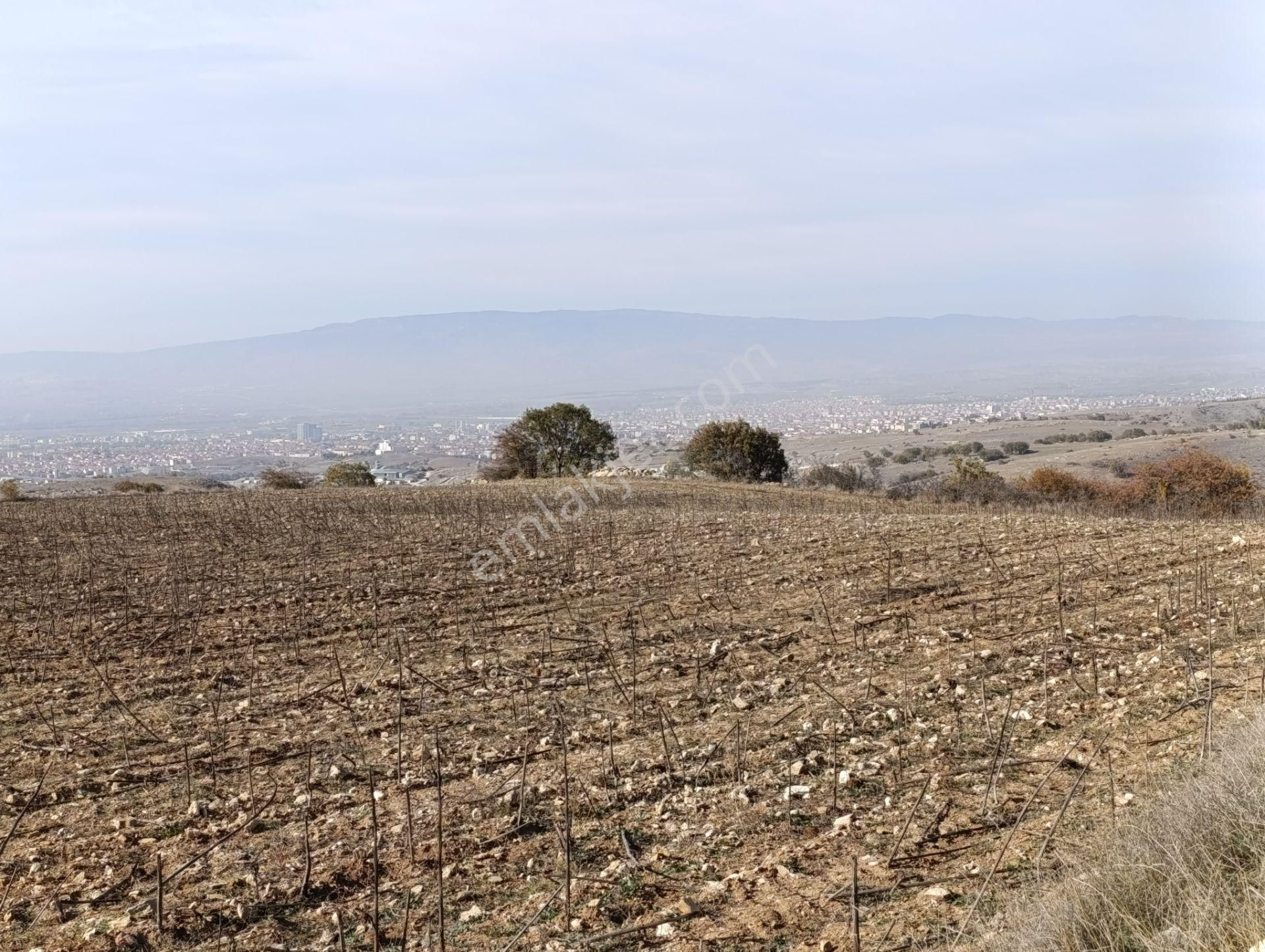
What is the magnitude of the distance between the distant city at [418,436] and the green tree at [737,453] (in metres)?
5.07

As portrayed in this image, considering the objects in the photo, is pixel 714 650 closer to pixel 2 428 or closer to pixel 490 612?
pixel 490 612

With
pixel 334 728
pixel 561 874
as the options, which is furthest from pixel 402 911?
pixel 334 728

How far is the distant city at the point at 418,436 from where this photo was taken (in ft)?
184

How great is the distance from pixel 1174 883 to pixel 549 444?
3714cm

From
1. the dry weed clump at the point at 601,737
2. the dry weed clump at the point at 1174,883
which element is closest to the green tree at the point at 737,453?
the dry weed clump at the point at 601,737

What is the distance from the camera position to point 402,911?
4324 mm

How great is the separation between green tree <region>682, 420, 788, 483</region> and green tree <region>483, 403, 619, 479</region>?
3.94m

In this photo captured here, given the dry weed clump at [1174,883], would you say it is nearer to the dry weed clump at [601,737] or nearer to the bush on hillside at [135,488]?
the dry weed clump at [601,737]

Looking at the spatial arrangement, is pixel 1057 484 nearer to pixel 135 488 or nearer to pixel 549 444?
pixel 549 444

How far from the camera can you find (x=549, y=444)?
40156mm

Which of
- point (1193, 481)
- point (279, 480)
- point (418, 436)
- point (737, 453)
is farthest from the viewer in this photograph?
point (418, 436)

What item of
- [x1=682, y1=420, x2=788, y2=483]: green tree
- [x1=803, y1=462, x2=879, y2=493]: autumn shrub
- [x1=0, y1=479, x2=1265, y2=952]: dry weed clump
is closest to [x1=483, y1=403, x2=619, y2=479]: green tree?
[x1=682, y1=420, x2=788, y2=483]: green tree

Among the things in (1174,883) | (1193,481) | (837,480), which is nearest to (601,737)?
(1174,883)

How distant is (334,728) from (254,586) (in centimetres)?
574
